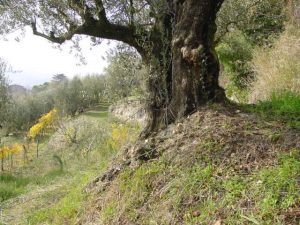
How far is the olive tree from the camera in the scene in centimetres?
459

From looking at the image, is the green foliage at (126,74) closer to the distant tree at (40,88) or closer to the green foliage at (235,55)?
the green foliage at (235,55)

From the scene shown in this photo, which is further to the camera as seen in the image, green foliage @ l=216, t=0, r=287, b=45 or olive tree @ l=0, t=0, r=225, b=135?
green foliage @ l=216, t=0, r=287, b=45

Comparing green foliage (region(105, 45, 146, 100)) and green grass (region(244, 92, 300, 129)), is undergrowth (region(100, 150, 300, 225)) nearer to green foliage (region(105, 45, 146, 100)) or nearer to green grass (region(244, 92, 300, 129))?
green grass (region(244, 92, 300, 129))

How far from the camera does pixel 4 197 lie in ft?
24.7

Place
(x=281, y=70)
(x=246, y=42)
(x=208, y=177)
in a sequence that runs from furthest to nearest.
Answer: (x=246, y=42), (x=281, y=70), (x=208, y=177)

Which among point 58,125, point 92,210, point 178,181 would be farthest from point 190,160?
point 58,125

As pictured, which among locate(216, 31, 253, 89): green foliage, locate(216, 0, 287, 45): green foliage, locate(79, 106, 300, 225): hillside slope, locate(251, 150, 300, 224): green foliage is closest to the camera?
locate(251, 150, 300, 224): green foliage

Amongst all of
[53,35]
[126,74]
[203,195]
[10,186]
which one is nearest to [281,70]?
[126,74]

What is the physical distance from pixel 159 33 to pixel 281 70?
12.2ft

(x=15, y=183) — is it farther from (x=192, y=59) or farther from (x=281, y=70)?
(x=281, y=70)

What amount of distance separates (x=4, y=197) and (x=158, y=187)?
4.79 m

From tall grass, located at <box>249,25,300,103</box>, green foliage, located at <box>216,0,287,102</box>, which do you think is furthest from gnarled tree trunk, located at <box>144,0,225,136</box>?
green foliage, located at <box>216,0,287,102</box>

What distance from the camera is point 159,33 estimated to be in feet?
16.8

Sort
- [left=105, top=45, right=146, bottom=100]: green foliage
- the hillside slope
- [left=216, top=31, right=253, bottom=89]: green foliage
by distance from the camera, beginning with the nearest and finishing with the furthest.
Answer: the hillside slope
[left=105, top=45, right=146, bottom=100]: green foliage
[left=216, top=31, right=253, bottom=89]: green foliage
